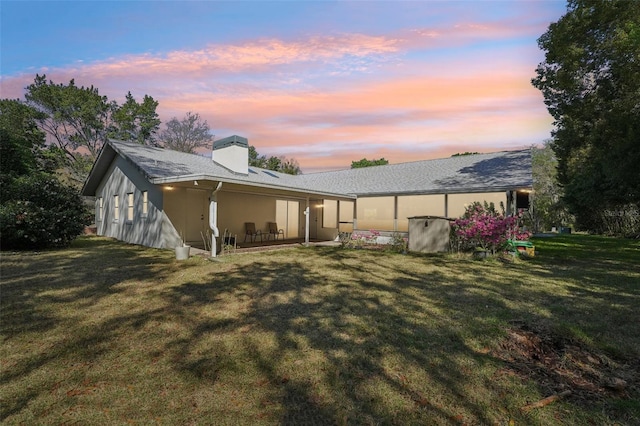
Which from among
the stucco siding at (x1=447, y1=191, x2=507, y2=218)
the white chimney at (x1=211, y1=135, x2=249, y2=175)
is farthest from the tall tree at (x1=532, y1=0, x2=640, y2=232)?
the white chimney at (x1=211, y1=135, x2=249, y2=175)

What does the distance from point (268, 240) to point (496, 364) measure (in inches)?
567

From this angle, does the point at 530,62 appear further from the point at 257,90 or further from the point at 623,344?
the point at 623,344

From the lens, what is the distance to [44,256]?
10.0 m

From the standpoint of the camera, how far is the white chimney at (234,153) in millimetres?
15344

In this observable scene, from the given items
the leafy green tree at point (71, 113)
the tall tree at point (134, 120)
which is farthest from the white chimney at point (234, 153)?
the leafy green tree at point (71, 113)

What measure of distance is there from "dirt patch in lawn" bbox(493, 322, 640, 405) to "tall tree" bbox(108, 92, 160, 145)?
36201mm

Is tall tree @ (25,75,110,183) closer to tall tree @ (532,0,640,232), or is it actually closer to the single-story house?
the single-story house

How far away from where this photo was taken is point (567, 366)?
3.52 meters

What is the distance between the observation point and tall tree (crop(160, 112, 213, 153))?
35.6 m

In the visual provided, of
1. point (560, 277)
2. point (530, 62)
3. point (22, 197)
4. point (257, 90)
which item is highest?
point (530, 62)

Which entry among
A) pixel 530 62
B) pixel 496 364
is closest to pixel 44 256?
pixel 496 364

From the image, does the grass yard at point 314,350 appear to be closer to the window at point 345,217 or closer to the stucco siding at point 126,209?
the stucco siding at point 126,209

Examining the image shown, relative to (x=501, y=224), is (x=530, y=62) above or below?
above

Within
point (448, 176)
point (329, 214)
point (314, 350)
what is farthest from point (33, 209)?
point (448, 176)
